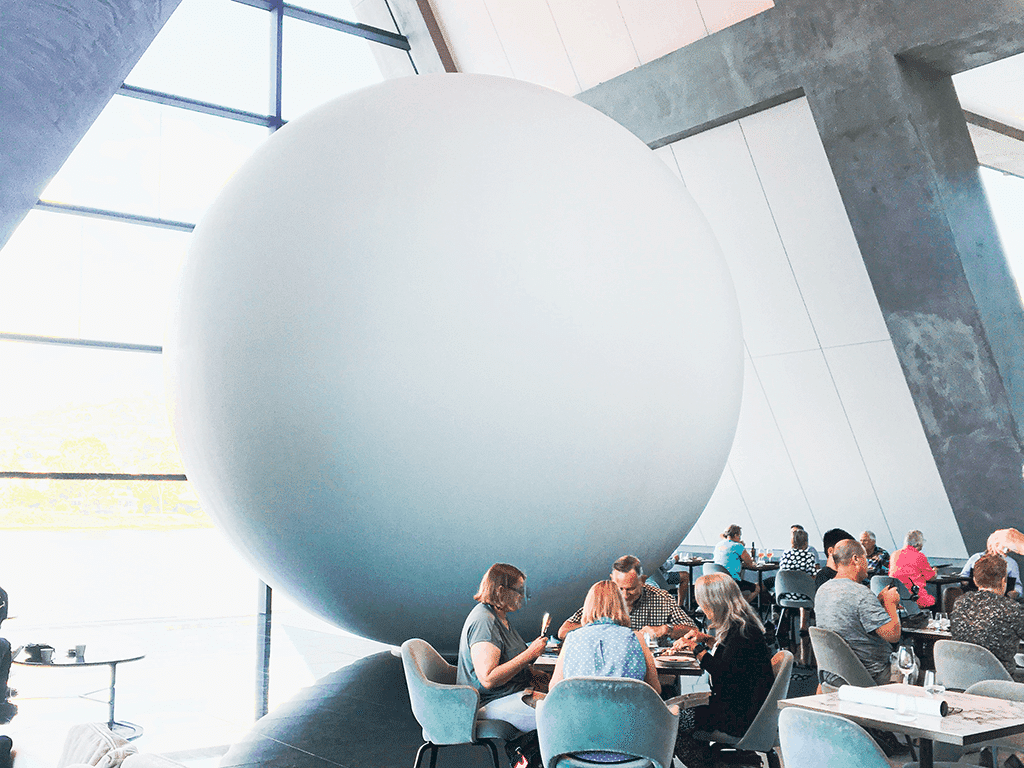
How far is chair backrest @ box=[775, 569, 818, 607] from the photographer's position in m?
8.10

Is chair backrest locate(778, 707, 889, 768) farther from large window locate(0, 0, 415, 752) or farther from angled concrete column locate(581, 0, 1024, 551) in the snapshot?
large window locate(0, 0, 415, 752)

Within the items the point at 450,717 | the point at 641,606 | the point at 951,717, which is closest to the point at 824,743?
the point at 951,717

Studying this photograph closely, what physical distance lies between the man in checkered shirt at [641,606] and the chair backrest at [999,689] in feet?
5.67

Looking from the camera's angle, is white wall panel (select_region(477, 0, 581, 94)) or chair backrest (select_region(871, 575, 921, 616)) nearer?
chair backrest (select_region(871, 575, 921, 616))

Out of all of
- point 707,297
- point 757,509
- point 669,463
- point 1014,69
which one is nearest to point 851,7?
point 1014,69

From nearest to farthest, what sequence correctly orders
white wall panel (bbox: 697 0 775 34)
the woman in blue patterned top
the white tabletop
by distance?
the white tabletop < the woman in blue patterned top < white wall panel (bbox: 697 0 775 34)

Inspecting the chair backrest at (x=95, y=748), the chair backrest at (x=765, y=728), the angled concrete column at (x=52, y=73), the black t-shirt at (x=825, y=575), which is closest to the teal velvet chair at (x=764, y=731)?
the chair backrest at (x=765, y=728)

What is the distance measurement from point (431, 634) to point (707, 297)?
296 centimetres

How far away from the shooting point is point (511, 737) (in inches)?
163

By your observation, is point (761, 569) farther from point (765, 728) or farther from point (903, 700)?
point (903, 700)

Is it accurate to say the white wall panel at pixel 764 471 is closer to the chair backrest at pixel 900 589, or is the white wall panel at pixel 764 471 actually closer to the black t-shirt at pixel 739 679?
the chair backrest at pixel 900 589

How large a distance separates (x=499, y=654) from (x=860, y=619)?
1.98m

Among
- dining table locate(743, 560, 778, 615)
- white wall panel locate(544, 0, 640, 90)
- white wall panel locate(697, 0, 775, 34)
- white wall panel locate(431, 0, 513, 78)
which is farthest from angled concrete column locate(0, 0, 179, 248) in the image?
white wall panel locate(431, 0, 513, 78)

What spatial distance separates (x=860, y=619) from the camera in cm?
480
